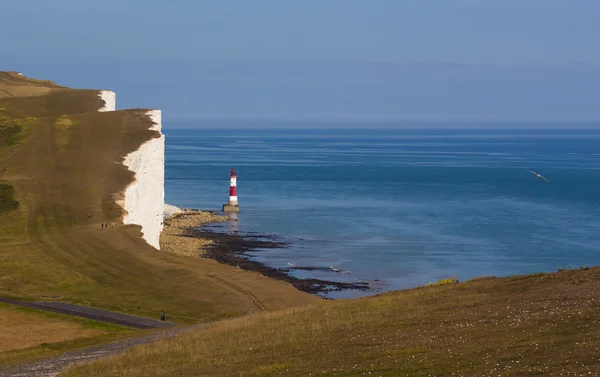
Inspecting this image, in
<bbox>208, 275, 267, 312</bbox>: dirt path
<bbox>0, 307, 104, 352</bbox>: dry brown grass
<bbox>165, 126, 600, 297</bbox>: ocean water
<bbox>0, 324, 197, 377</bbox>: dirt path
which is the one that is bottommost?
<bbox>165, 126, 600, 297</bbox>: ocean water

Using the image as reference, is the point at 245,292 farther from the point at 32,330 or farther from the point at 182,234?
the point at 182,234

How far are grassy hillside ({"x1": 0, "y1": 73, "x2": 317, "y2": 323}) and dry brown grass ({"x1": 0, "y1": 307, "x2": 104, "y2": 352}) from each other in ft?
14.7

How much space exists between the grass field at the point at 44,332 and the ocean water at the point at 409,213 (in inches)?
729

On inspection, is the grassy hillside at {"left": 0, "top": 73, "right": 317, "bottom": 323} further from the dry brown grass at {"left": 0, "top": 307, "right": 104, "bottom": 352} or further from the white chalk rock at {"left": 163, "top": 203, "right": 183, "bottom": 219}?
the white chalk rock at {"left": 163, "top": 203, "right": 183, "bottom": 219}

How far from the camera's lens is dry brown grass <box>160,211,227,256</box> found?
64750 millimetres

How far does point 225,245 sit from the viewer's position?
6838 centimetres

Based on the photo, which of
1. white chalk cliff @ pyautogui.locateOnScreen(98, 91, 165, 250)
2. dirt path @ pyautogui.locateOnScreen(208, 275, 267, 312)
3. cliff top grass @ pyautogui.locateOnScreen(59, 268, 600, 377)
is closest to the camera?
cliff top grass @ pyautogui.locateOnScreen(59, 268, 600, 377)

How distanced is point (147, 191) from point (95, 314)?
27299mm

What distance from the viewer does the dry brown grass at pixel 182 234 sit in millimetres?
64750

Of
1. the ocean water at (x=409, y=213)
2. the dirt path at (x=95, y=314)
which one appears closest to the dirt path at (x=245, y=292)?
the dirt path at (x=95, y=314)

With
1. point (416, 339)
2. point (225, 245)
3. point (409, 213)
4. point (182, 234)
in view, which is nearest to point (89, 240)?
point (225, 245)

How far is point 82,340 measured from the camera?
102 feet

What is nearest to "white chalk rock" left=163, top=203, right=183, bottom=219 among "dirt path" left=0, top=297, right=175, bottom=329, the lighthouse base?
the lighthouse base

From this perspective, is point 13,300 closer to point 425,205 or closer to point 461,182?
point 425,205
